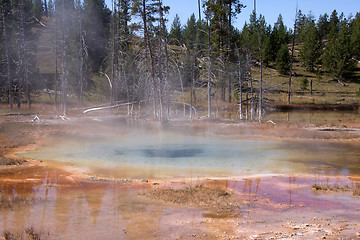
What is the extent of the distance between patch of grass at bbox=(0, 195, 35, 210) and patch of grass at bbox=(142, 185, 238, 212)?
10.5 feet

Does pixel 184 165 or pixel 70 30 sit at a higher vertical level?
pixel 70 30

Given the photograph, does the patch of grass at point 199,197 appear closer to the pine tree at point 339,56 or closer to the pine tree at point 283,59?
the pine tree at point 283,59

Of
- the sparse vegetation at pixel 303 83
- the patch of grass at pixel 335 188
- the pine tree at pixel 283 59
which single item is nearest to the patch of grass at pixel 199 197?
the patch of grass at pixel 335 188

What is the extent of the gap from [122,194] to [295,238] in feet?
17.7

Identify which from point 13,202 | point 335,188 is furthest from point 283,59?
point 13,202

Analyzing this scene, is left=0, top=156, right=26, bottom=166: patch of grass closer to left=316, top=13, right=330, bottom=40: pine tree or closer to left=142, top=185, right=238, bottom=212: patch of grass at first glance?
left=142, top=185, right=238, bottom=212: patch of grass

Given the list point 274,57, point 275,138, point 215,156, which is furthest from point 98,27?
point 215,156

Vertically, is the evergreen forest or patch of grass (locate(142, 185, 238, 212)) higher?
the evergreen forest

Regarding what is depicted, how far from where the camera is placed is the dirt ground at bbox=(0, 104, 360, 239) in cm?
818

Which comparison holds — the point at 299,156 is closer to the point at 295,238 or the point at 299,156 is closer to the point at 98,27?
the point at 295,238

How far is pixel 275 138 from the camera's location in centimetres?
2420

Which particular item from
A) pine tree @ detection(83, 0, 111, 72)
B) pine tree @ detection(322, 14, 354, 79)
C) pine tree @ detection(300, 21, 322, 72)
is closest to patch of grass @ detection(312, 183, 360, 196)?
pine tree @ detection(83, 0, 111, 72)

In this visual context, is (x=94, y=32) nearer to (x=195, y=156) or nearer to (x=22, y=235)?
(x=195, y=156)

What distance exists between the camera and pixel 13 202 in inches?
399
